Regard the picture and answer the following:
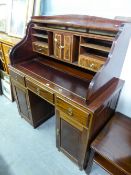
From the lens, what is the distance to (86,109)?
938mm

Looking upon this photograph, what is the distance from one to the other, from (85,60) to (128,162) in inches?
32.1

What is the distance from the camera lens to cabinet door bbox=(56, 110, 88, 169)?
44.7 inches

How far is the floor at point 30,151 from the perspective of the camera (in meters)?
1.43

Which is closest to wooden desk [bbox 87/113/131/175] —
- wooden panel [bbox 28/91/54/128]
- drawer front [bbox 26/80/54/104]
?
drawer front [bbox 26/80/54/104]

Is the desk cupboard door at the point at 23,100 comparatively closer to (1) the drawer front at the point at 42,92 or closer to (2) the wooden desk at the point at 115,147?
(1) the drawer front at the point at 42,92

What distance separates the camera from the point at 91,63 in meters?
1.07

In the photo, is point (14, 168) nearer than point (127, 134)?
No

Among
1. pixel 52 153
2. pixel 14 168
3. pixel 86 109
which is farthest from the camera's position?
pixel 52 153

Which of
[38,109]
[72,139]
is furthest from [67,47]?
[38,109]

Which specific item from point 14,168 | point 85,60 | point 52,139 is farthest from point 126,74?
point 14,168

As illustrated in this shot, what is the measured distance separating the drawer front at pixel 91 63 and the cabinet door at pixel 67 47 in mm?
108

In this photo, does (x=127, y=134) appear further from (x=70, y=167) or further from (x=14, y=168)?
(x=14, y=168)

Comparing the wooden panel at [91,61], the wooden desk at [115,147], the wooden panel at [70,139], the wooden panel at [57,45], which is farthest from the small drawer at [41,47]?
the wooden desk at [115,147]

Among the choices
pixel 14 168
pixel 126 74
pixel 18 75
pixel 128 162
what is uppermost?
pixel 126 74
